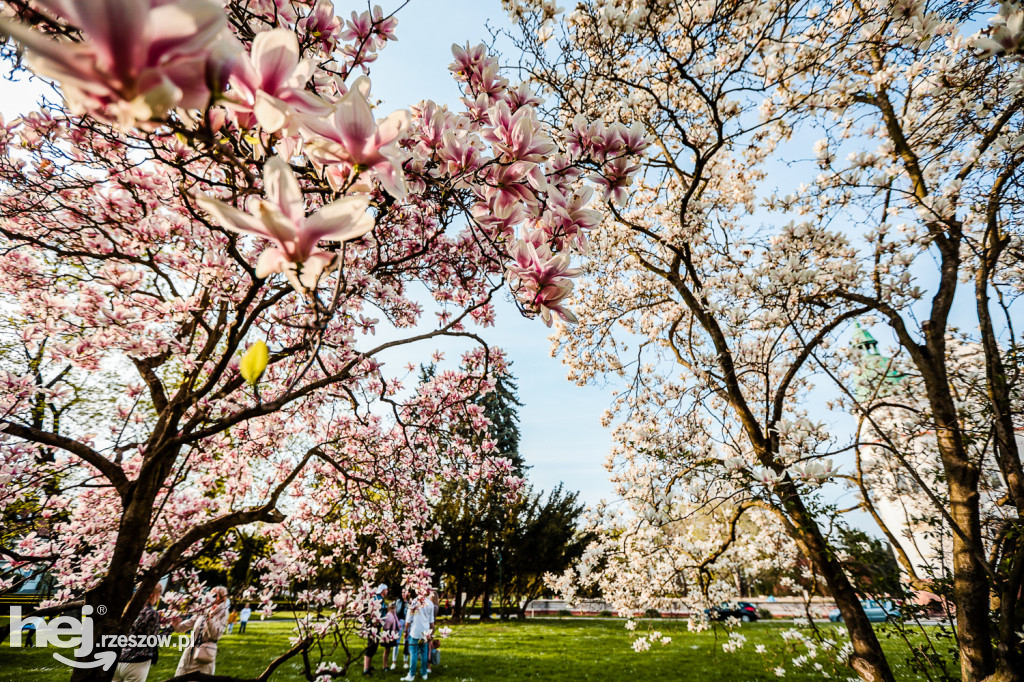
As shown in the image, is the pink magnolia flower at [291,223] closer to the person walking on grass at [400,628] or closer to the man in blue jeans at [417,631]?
the man in blue jeans at [417,631]

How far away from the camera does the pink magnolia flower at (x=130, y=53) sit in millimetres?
385

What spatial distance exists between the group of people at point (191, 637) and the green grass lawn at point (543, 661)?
302cm

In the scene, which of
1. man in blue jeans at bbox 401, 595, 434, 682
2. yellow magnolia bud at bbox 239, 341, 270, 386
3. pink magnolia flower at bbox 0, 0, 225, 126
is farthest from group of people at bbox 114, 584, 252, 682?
pink magnolia flower at bbox 0, 0, 225, 126

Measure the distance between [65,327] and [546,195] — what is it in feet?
14.9

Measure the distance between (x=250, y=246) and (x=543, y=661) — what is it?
32.5ft

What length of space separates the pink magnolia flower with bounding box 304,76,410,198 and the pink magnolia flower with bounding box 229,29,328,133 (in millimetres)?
57

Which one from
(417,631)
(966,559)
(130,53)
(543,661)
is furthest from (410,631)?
(130,53)

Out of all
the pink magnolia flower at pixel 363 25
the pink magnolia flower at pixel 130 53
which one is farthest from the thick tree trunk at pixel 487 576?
the pink magnolia flower at pixel 130 53

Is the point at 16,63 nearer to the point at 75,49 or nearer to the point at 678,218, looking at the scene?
the point at 75,49

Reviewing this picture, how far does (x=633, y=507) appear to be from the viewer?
4.53 meters

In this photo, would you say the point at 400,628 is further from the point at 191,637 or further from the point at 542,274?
the point at 542,274

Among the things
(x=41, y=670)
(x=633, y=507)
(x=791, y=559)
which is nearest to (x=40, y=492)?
(x=41, y=670)

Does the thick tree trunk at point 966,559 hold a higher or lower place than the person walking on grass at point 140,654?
higher

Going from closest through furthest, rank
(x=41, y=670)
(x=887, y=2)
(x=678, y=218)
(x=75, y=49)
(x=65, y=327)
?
(x=75, y=49)
(x=887, y=2)
(x=65, y=327)
(x=678, y=218)
(x=41, y=670)
